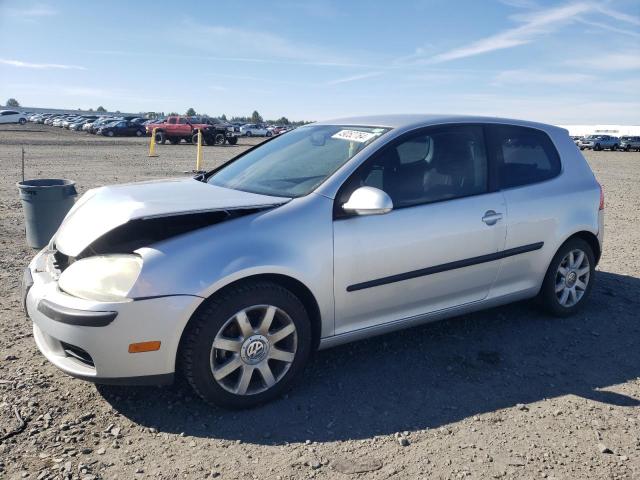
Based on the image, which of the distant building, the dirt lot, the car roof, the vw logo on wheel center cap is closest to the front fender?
the vw logo on wheel center cap

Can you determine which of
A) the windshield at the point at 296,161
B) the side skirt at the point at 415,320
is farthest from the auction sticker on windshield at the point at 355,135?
the side skirt at the point at 415,320

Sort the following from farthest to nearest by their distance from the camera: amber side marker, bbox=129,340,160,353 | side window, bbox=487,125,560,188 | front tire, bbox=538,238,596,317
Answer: front tire, bbox=538,238,596,317 → side window, bbox=487,125,560,188 → amber side marker, bbox=129,340,160,353

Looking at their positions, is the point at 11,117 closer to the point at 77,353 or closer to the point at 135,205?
the point at 135,205

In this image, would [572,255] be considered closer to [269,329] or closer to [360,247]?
[360,247]

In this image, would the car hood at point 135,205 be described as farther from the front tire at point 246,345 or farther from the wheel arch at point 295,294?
the front tire at point 246,345

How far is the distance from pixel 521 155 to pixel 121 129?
43.2 metres

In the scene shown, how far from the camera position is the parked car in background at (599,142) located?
148 feet

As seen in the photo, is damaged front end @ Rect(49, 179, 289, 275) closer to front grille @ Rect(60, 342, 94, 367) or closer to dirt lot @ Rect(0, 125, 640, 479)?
front grille @ Rect(60, 342, 94, 367)

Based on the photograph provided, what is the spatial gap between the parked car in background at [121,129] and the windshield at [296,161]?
42.0m

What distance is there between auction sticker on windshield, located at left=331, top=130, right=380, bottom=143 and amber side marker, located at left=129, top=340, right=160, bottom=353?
1852mm

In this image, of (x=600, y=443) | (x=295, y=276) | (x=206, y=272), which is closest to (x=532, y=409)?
(x=600, y=443)

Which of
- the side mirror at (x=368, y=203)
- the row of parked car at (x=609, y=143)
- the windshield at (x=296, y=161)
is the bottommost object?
the side mirror at (x=368, y=203)

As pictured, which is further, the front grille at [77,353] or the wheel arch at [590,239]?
the wheel arch at [590,239]

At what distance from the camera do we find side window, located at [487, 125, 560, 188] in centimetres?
419
